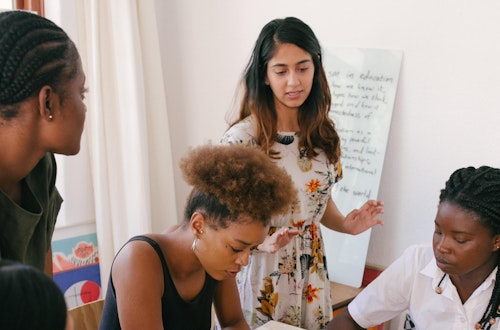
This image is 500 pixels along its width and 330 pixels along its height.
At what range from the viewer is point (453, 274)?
1.64m

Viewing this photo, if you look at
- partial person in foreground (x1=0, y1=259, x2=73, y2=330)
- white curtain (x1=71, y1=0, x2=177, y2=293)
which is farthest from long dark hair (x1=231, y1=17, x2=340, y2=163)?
partial person in foreground (x1=0, y1=259, x2=73, y2=330)

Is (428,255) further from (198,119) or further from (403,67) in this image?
(198,119)

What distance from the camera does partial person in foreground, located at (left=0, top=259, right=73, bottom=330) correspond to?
2.11ft

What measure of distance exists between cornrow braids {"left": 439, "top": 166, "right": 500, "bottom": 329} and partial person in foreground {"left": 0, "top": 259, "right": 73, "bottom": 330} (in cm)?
119

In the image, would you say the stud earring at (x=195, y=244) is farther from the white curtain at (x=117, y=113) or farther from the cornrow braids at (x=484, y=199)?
the white curtain at (x=117, y=113)

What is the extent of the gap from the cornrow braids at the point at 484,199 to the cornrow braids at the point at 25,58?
1089 millimetres

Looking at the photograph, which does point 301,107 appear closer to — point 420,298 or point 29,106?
point 420,298

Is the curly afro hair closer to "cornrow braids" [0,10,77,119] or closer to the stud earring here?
the stud earring

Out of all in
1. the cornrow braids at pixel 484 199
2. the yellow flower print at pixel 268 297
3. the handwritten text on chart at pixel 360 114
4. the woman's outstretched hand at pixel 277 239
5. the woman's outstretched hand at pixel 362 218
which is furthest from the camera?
the handwritten text on chart at pixel 360 114

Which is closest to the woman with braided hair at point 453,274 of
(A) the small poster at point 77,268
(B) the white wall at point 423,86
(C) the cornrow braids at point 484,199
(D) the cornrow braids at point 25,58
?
(C) the cornrow braids at point 484,199

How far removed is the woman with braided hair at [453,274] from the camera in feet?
5.19

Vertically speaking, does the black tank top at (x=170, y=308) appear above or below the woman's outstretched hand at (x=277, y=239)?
below

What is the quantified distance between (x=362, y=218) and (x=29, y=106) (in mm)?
1315

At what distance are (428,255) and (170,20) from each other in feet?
6.93
